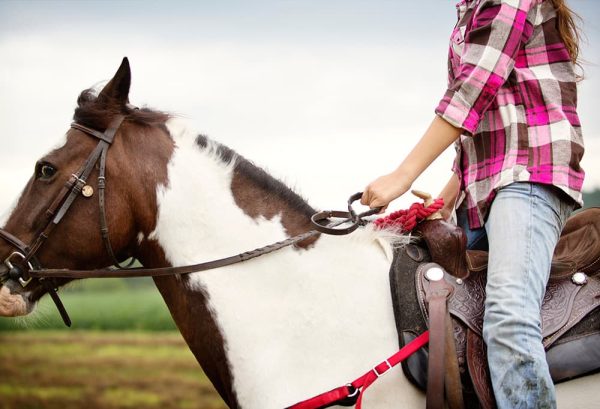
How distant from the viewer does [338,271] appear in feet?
8.71

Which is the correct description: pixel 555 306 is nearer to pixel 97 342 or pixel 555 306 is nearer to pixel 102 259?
pixel 102 259

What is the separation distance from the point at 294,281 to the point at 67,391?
13.8 meters

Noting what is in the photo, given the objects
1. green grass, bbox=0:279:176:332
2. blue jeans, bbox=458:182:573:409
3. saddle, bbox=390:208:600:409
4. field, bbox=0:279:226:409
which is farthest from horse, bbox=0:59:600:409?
green grass, bbox=0:279:176:332

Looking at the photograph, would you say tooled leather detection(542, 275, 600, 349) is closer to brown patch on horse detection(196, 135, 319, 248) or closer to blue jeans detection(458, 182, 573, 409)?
blue jeans detection(458, 182, 573, 409)

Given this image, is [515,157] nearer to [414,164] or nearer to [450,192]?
[414,164]

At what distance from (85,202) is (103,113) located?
0.49 m

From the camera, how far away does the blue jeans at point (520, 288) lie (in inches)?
88.2

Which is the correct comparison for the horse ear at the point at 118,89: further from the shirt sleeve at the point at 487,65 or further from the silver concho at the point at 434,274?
the silver concho at the point at 434,274

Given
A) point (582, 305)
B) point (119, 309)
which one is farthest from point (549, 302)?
point (119, 309)

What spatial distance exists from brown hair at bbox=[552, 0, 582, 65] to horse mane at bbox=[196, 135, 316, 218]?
5.15ft

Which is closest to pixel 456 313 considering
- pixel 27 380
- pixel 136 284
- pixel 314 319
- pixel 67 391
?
pixel 314 319

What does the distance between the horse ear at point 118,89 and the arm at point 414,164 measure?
1424 millimetres

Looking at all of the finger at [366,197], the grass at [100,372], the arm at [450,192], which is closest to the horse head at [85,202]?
the finger at [366,197]

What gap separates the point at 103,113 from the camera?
110 inches
